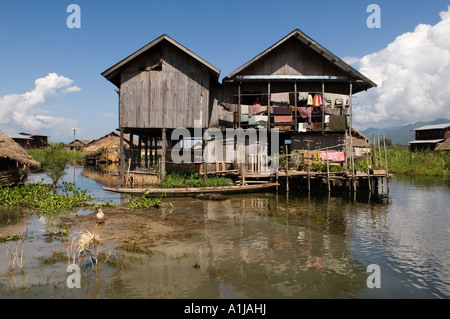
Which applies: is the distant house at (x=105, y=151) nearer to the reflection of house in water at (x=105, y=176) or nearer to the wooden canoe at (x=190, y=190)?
the reflection of house in water at (x=105, y=176)

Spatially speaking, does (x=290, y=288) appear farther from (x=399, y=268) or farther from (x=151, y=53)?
(x=151, y=53)

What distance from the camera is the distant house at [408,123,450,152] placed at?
42.6m

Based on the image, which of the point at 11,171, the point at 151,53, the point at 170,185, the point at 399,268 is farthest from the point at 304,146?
the point at 11,171

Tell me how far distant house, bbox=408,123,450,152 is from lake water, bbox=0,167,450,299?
116 feet

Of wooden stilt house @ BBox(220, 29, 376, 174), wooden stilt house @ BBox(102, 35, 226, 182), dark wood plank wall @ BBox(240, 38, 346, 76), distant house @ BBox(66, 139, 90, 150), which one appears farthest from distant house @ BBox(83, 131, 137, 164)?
dark wood plank wall @ BBox(240, 38, 346, 76)

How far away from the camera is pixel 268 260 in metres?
7.49

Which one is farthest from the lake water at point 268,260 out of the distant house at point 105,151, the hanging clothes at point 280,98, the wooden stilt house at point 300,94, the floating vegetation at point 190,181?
the distant house at point 105,151

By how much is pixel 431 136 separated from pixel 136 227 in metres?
47.2

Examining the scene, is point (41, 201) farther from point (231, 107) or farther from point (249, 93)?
point (249, 93)

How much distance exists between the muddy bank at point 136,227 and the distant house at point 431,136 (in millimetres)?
40964

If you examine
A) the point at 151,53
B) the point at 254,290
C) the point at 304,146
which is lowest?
the point at 254,290

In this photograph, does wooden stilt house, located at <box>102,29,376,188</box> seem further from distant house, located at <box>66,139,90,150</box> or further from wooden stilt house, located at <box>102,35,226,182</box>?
distant house, located at <box>66,139,90,150</box>

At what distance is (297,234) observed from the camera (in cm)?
974

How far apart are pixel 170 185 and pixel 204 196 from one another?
2.21 metres
